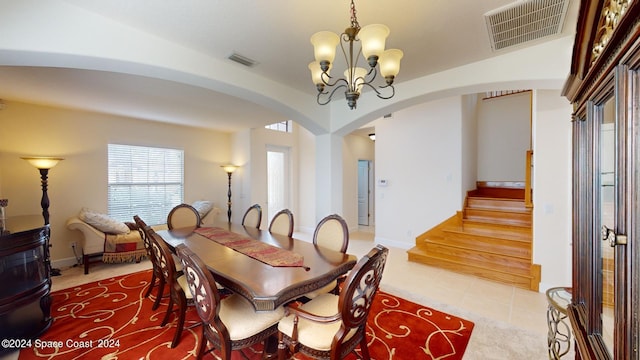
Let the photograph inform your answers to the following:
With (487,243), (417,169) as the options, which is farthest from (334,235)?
(417,169)

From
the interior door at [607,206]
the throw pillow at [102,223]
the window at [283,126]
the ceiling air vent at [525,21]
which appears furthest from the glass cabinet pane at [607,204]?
the window at [283,126]

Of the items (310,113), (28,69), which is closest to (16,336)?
(28,69)

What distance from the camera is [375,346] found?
2.17m

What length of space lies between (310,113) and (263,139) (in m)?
2.72

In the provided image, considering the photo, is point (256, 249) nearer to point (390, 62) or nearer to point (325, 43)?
point (325, 43)

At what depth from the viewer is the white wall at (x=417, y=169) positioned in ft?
15.6

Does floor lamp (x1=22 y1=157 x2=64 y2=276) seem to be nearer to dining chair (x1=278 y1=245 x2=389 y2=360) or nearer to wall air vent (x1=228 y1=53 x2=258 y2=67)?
wall air vent (x1=228 y1=53 x2=258 y2=67)

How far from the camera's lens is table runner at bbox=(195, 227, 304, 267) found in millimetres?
2120

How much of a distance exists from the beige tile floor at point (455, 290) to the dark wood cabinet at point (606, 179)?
1.72 m

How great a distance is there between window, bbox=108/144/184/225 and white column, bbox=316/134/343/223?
322 centimetres

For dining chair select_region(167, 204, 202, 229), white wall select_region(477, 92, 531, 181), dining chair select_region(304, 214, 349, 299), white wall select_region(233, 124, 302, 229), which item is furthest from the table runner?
white wall select_region(477, 92, 531, 181)

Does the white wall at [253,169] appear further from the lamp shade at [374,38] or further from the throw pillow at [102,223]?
the lamp shade at [374,38]

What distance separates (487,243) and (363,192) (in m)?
4.13

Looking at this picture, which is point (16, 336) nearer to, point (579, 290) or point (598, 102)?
point (579, 290)
